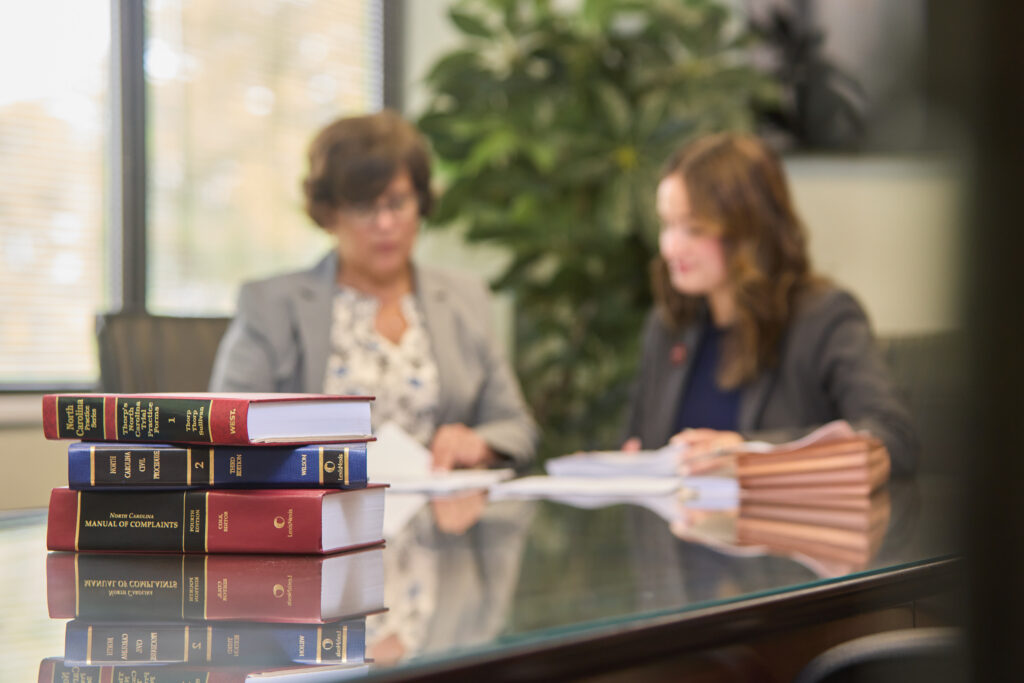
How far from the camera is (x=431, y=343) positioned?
2.54 metres

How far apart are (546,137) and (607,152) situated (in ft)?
0.72

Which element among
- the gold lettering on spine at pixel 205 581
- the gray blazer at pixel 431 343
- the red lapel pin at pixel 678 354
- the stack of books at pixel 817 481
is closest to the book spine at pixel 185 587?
the gold lettering on spine at pixel 205 581

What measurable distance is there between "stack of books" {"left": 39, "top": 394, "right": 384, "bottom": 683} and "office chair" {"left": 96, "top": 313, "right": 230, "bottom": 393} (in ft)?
4.03

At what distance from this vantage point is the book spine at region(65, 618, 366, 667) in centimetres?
64

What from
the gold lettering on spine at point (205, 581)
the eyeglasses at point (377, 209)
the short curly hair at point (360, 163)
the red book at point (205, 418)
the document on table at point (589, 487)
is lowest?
the document on table at point (589, 487)

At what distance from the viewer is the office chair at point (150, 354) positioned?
2.25m

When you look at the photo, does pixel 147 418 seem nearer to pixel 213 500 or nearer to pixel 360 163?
pixel 213 500

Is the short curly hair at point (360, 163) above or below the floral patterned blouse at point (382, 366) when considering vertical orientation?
above

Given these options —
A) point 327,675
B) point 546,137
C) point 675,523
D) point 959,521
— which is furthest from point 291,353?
point 959,521

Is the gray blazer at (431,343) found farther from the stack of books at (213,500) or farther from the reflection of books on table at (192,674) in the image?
the reflection of books on table at (192,674)

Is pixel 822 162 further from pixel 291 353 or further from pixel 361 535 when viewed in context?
pixel 361 535

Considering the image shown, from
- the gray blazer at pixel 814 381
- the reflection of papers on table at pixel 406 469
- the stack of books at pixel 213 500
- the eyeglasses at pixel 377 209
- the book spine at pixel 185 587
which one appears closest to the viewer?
the book spine at pixel 185 587

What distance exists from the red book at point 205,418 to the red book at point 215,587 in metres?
0.11

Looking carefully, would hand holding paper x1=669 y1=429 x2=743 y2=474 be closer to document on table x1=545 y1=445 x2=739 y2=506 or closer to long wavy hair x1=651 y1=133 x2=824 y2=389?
document on table x1=545 y1=445 x2=739 y2=506
